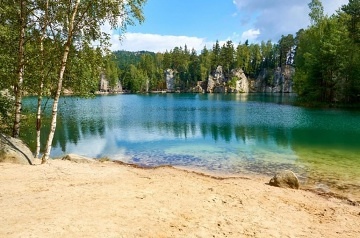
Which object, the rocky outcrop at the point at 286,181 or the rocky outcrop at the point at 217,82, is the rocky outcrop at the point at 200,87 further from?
the rocky outcrop at the point at 286,181

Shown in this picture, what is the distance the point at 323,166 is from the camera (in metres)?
23.0

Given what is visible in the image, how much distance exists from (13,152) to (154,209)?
1078 centimetres

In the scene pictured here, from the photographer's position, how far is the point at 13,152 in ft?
56.6

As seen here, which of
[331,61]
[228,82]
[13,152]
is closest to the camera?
[13,152]

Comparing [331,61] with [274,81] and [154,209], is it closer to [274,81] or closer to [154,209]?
[154,209]

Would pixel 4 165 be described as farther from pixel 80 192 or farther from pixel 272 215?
pixel 272 215

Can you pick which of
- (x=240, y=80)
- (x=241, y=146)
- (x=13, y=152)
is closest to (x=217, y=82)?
(x=240, y=80)

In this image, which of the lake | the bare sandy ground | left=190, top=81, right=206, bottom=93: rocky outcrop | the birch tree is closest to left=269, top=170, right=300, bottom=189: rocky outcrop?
the bare sandy ground

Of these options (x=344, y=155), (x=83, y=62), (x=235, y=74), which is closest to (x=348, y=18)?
(x=344, y=155)

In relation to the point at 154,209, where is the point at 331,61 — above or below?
above

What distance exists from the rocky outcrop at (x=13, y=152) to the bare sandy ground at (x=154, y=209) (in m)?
1.44

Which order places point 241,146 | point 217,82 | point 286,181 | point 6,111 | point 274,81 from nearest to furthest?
point 286,181, point 6,111, point 241,146, point 274,81, point 217,82

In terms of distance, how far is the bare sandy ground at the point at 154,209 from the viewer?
9.04 m

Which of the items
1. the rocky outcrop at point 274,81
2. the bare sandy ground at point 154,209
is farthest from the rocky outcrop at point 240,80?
the bare sandy ground at point 154,209
